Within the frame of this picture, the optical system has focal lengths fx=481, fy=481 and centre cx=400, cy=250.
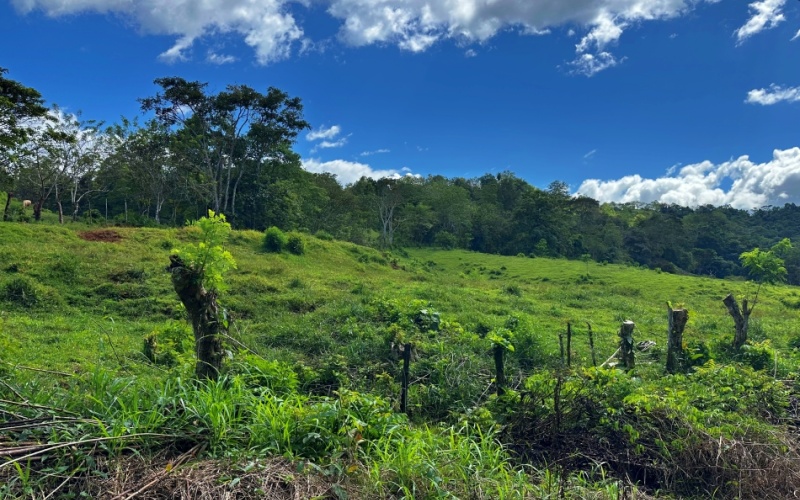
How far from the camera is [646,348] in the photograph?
31.4 feet

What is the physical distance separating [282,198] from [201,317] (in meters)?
31.5

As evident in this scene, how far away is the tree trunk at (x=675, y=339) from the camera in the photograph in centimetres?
800

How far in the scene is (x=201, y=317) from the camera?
4.34 m

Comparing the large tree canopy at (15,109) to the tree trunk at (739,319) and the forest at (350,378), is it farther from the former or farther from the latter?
the tree trunk at (739,319)

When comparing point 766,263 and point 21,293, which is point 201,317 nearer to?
point 21,293

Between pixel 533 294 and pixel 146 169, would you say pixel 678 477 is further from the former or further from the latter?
pixel 146 169

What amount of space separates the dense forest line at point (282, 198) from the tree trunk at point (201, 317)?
19.5 metres

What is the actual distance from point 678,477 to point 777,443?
3.25 feet

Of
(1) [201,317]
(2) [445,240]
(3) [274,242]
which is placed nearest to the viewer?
(1) [201,317]

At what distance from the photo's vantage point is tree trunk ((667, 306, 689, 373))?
8.00 meters

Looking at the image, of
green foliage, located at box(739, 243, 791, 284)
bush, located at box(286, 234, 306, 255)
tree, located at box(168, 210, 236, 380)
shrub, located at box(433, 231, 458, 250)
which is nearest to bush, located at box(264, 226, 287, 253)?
bush, located at box(286, 234, 306, 255)

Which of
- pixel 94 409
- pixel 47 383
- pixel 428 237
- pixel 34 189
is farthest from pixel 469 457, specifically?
pixel 428 237

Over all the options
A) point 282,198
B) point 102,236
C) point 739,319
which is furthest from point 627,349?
point 282,198

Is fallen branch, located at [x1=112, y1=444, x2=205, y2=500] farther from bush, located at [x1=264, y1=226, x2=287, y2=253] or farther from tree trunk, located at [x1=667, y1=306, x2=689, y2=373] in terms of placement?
bush, located at [x1=264, y1=226, x2=287, y2=253]
